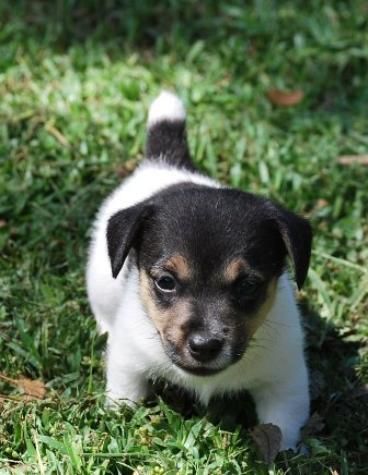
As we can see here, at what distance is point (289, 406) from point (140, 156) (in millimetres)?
2715

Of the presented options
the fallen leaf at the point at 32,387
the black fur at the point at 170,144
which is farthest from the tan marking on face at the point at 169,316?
the black fur at the point at 170,144

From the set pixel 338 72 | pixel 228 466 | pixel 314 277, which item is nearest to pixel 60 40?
pixel 338 72

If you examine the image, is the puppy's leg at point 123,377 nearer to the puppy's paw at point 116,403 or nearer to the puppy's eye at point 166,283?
the puppy's paw at point 116,403

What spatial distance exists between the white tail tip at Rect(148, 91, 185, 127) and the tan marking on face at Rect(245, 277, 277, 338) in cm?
168

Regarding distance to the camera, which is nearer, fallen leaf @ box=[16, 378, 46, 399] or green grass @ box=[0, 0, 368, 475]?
green grass @ box=[0, 0, 368, 475]

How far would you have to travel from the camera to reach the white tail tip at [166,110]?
5.98 meters

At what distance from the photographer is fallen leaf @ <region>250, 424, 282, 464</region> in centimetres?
469

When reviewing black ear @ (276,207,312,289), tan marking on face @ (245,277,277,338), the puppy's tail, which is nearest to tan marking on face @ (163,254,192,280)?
tan marking on face @ (245,277,277,338)

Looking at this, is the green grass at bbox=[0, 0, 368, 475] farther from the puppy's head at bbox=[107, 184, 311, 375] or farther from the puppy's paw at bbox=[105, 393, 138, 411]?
the puppy's head at bbox=[107, 184, 311, 375]

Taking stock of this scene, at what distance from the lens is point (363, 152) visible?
7.20 meters

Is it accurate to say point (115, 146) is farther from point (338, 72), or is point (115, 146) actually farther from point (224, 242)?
point (224, 242)

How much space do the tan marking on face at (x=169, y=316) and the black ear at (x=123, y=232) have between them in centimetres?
19

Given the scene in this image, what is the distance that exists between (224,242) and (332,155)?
2.92 m

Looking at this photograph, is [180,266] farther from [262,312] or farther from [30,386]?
[30,386]
